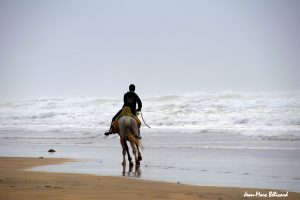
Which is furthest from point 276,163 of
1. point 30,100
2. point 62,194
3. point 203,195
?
point 30,100

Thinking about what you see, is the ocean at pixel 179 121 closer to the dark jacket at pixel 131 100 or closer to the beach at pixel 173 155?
the beach at pixel 173 155

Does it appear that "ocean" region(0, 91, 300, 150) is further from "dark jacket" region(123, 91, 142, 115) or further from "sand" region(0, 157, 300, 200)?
"sand" region(0, 157, 300, 200)

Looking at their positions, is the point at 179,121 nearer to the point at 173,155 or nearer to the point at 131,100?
the point at 173,155

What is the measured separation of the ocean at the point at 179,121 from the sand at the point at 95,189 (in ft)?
36.6

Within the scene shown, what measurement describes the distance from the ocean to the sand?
36.6 ft

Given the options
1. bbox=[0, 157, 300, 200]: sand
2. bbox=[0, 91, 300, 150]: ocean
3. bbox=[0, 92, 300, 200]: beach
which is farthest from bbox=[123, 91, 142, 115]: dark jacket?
bbox=[0, 91, 300, 150]: ocean

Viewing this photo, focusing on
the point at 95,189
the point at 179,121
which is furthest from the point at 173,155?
the point at 179,121

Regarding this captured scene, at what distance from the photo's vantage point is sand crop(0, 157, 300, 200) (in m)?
9.04

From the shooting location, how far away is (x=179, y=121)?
35.8 m

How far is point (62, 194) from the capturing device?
9.06 metres

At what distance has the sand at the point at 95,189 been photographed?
9039mm

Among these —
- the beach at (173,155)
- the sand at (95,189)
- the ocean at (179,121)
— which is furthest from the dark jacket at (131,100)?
the ocean at (179,121)

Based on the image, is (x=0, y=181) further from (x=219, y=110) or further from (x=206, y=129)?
(x=219, y=110)

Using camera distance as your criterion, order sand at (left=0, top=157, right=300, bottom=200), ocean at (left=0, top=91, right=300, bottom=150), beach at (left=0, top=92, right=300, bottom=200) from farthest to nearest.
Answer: ocean at (left=0, top=91, right=300, bottom=150) < beach at (left=0, top=92, right=300, bottom=200) < sand at (left=0, top=157, right=300, bottom=200)
